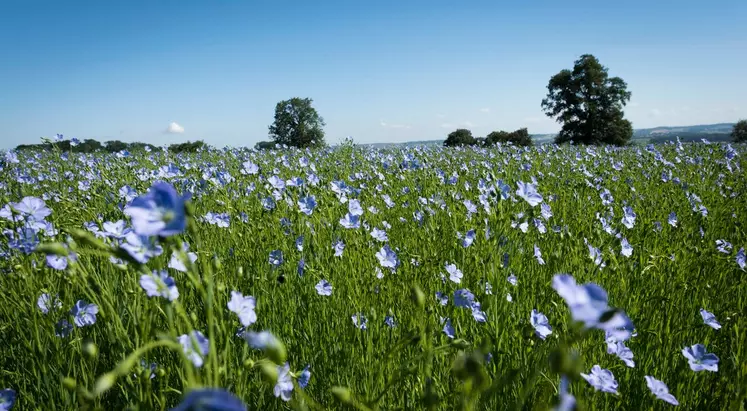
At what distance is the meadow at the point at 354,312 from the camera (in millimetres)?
910

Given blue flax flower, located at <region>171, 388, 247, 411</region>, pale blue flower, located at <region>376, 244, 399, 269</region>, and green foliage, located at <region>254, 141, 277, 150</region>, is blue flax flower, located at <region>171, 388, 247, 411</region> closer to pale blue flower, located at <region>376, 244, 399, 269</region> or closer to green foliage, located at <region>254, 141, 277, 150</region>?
pale blue flower, located at <region>376, 244, 399, 269</region>

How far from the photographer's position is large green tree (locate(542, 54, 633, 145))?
34.5 meters

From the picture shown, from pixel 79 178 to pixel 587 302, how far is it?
19.8 ft

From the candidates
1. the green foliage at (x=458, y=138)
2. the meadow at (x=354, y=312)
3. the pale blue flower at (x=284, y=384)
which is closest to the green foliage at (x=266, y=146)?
the meadow at (x=354, y=312)

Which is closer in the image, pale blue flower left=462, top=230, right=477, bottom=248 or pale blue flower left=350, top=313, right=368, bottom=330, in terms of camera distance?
pale blue flower left=350, top=313, right=368, bottom=330

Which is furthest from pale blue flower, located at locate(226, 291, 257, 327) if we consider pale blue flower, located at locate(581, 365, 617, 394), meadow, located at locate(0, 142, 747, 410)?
pale blue flower, located at locate(581, 365, 617, 394)

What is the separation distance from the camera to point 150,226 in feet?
2.67

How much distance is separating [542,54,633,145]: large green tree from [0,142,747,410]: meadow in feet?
112

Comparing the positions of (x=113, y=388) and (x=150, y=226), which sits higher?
(x=150, y=226)

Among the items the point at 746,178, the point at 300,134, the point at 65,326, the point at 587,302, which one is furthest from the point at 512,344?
the point at 300,134

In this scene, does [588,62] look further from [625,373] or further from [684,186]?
[625,373]

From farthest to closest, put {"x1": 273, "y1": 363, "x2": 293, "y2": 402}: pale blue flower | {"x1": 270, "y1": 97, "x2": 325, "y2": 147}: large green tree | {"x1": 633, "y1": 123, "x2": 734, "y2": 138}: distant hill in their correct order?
{"x1": 633, "y1": 123, "x2": 734, "y2": 138}: distant hill
{"x1": 270, "y1": 97, "x2": 325, "y2": 147}: large green tree
{"x1": 273, "y1": 363, "x2": 293, "y2": 402}: pale blue flower

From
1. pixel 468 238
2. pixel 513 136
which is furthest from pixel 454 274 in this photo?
pixel 513 136

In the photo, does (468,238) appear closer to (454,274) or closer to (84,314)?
(454,274)
